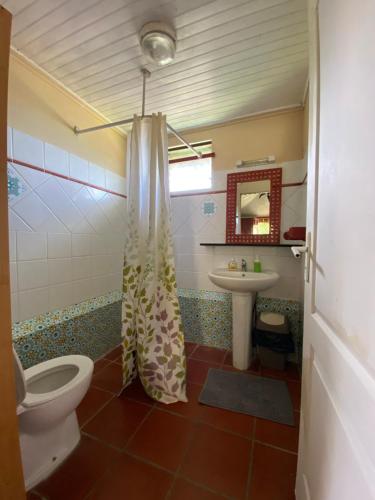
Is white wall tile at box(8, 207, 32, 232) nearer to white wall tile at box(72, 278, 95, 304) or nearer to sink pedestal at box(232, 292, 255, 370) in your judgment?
white wall tile at box(72, 278, 95, 304)

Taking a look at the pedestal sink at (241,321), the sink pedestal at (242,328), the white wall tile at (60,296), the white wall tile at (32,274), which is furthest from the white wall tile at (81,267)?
the sink pedestal at (242,328)

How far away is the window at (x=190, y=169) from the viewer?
2172 millimetres

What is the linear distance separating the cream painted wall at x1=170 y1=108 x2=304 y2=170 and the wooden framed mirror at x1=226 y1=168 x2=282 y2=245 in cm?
17

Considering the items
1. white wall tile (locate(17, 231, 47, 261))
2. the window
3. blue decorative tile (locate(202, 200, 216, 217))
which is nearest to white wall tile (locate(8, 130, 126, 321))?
white wall tile (locate(17, 231, 47, 261))

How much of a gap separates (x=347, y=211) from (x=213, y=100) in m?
1.74

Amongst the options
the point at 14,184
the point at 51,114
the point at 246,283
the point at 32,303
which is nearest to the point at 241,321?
the point at 246,283

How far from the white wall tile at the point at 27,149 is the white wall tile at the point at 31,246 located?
0.50 meters

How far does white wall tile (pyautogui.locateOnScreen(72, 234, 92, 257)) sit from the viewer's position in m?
1.71

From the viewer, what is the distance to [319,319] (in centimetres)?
67

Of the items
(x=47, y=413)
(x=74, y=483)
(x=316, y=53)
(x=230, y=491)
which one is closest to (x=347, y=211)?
(x=316, y=53)

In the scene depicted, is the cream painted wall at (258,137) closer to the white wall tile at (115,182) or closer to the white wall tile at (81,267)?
the white wall tile at (115,182)

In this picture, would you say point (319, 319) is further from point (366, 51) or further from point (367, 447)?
point (366, 51)

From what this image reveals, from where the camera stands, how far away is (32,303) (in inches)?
55.8

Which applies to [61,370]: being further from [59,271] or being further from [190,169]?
[190,169]
